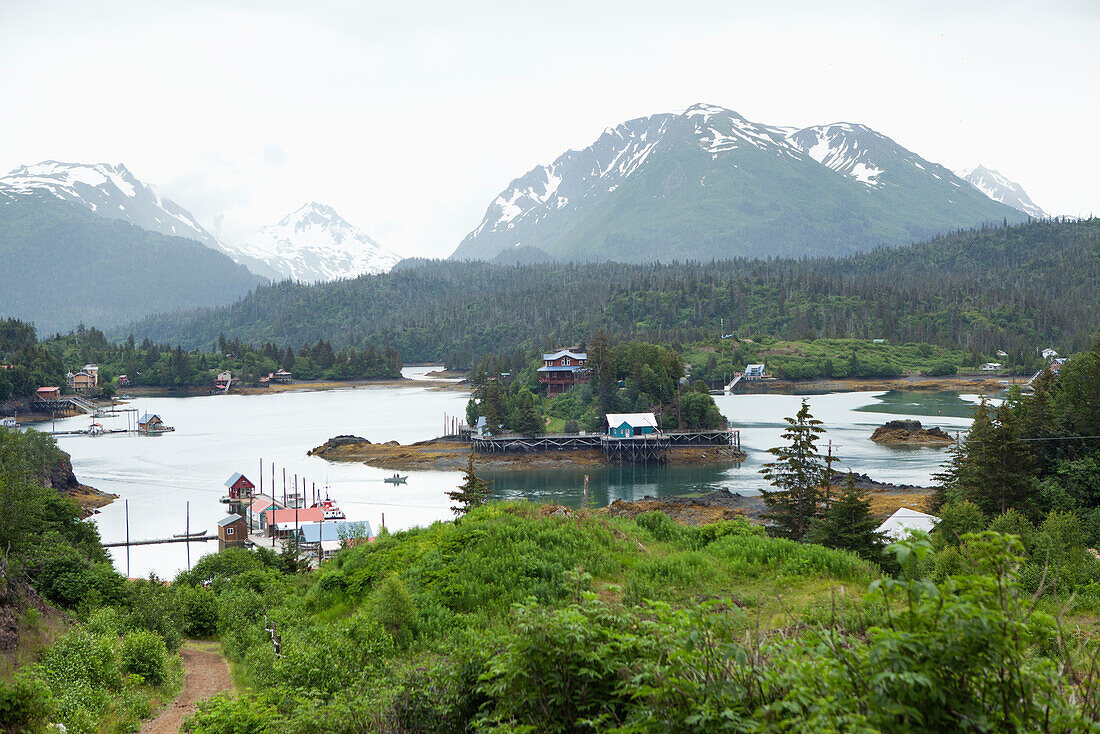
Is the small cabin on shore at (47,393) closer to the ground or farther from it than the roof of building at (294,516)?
farther from it

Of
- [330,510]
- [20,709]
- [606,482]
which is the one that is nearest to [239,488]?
[330,510]

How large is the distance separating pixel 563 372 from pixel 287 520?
44.7 meters

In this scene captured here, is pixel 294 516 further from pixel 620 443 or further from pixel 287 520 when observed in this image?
pixel 620 443

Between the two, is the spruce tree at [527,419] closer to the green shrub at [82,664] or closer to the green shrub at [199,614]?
the green shrub at [199,614]

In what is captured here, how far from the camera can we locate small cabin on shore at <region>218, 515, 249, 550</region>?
33.2 meters

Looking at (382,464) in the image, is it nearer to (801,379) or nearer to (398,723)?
(398,723)

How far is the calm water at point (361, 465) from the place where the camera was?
1661 inches

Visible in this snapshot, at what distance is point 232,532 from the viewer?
3344cm

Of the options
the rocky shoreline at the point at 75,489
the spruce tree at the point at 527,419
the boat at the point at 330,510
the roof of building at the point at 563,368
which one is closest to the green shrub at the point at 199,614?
the boat at the point at 330,510

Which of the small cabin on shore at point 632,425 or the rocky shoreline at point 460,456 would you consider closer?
the rocky shoreline at point 460,456

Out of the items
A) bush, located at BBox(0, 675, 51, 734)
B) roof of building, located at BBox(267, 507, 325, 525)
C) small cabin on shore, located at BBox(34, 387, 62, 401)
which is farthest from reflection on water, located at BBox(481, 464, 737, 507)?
small cabin on shore, located at BBox(34, 387, 62, 401)

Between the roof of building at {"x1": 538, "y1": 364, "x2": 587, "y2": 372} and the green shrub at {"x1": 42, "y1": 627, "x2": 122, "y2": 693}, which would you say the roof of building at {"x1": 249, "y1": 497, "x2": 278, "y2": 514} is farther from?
the roof of building at {"x1": 538, "y1": 364, "x2": 587, "y2": 372}

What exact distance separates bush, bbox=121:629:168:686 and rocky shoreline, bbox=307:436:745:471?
43.0m

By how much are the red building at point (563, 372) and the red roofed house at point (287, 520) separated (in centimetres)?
4181
